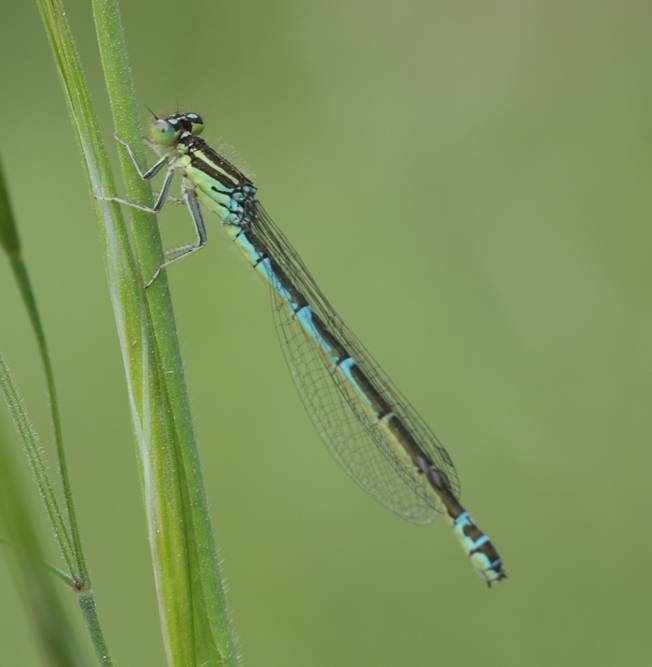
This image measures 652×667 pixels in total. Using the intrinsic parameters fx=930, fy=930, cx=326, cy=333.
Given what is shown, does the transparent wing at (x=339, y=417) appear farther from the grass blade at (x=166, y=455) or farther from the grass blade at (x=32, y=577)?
the grass blade at (x=32, y=577)

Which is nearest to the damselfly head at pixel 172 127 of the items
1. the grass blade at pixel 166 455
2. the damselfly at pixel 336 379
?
the damselfly at pixel 336 379

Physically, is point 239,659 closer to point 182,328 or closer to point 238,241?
point 238,241

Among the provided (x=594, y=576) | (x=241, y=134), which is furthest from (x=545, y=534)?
(x=241, y=134)

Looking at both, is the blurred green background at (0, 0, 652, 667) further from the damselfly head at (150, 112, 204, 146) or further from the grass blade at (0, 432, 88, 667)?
the grass blade at (0, 432, 88, 667)

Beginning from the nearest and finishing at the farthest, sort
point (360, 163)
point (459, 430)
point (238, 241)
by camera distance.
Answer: point (238, 241)
point (459, 430)
point (360, 163)

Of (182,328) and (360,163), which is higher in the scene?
(360,163)

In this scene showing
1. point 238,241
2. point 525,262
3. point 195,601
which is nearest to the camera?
point 195,601

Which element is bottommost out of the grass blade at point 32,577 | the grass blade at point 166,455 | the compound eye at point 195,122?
the grass blade at point 32,577
